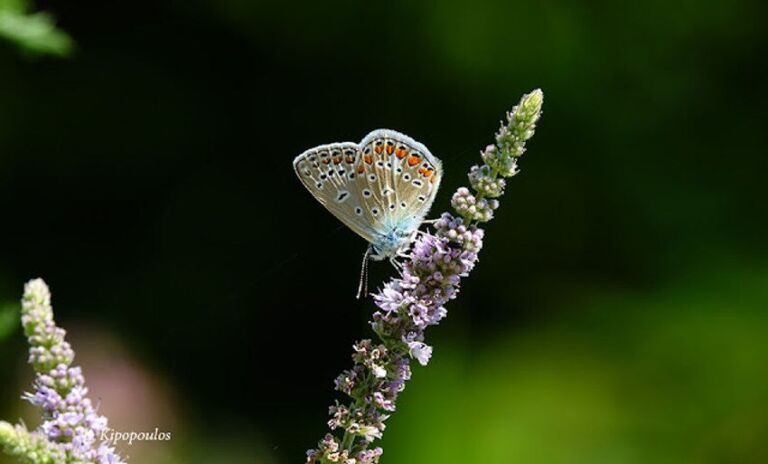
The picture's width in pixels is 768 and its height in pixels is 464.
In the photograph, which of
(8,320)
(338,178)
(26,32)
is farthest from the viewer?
(338,178)

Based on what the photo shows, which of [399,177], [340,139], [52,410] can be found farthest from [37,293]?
[340,139]

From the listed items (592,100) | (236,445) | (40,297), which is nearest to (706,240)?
(592,100)

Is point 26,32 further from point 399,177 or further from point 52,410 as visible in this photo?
point 52,410

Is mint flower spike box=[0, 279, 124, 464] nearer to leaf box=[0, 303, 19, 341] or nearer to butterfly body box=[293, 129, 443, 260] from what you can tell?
leaf box=[0, 303, 19, 341]

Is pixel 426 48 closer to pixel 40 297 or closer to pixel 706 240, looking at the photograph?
pixel 706 240

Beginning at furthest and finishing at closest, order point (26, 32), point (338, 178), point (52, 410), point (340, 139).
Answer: point (340, 139) → point (338, 178) → point (26, 32) → point (52, 410)

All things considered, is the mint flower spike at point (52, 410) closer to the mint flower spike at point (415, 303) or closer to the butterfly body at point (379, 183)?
the mint flower spike at point (415, 303)

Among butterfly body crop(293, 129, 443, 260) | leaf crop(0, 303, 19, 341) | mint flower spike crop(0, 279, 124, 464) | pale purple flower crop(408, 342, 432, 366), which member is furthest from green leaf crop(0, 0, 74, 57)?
pale purple flower crop(408, 342, 432, 366)
